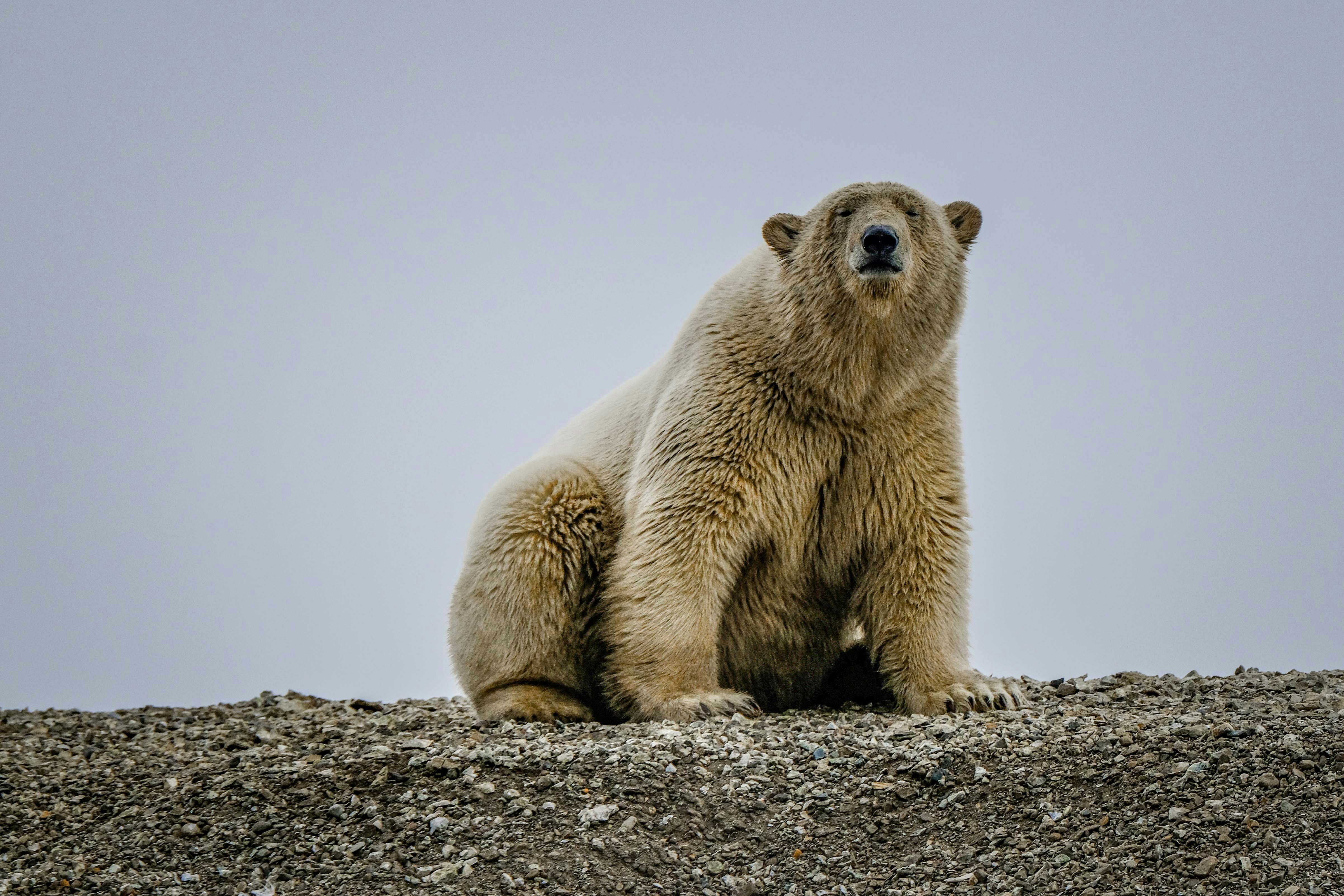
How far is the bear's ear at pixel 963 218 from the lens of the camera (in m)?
7.85

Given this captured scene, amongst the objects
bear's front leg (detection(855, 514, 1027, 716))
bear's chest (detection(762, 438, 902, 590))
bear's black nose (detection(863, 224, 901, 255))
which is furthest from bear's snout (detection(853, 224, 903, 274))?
bear's front leg (detection(855, 514, 1027, 716))

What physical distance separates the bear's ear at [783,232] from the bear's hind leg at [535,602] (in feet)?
5.86

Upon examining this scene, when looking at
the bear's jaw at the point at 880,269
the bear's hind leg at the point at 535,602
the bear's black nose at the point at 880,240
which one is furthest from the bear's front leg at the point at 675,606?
the bear's black nose at the point at 880,240

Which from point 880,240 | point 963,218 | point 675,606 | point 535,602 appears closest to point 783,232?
point 880,240

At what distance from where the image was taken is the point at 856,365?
24.4 feet

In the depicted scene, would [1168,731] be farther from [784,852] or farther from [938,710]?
[784,852]

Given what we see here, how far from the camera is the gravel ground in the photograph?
550cm

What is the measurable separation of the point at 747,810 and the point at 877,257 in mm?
2890

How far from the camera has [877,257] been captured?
7.11 meters

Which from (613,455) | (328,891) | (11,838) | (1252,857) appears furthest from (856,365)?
(11,838)

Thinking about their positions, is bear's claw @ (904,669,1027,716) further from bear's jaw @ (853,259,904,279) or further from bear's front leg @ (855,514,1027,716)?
bear's jaw @ (853,259,904,279)

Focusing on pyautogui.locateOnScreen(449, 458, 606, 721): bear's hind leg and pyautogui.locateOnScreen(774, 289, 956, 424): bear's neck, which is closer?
pyautogui.locateOnScreen(774, 289, 956, 424): bear's neck

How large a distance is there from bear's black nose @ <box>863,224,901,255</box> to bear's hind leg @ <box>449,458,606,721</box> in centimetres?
220

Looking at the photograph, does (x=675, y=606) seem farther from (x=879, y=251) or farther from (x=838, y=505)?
(x=879, y=251)
